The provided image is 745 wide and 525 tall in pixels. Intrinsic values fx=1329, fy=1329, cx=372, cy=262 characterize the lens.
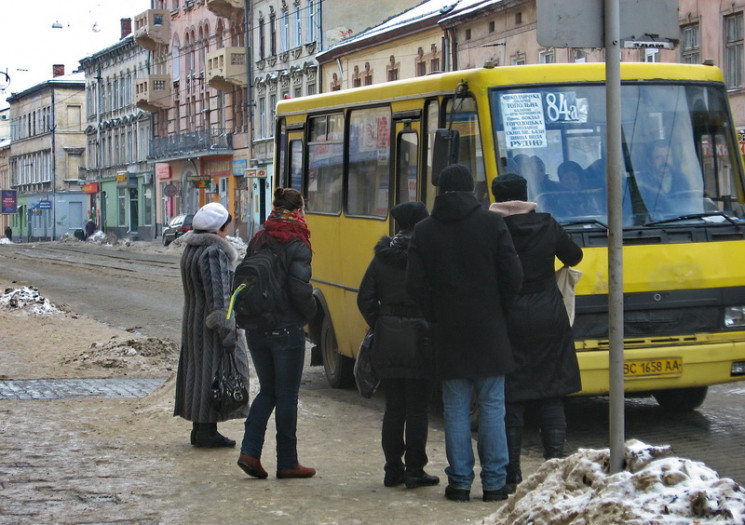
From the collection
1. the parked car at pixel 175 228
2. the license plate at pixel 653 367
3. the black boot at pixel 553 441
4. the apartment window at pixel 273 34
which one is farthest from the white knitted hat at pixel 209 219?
the apartment window at pixel 273 34

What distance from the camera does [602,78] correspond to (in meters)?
10.0

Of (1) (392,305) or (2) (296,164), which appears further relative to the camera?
(2) (296,164)

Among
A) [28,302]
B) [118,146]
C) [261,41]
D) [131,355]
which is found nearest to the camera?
[131,355]

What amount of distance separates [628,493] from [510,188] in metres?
3.29

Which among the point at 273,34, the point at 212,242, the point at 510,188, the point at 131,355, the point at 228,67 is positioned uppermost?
the point at 273,34

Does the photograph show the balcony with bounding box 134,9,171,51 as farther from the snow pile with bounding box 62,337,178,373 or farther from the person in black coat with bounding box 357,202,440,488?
the person in black coat with bounding box 357,202,440,488

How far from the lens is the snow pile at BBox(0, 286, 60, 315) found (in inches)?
851

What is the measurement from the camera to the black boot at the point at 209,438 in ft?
29.5

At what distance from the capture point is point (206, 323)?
8633mm

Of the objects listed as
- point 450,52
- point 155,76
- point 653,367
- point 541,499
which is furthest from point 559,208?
point 155,76

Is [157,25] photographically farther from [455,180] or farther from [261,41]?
[455,180]

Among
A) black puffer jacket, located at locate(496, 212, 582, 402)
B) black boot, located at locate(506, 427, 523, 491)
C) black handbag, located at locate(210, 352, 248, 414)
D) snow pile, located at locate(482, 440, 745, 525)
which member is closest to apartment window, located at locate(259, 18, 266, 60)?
black handbag, located at locate(210, 352, 248, 414)

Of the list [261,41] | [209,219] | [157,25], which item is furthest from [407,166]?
[157,25]

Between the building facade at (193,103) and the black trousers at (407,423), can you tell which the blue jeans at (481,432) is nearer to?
the black trousers at (407,423)
